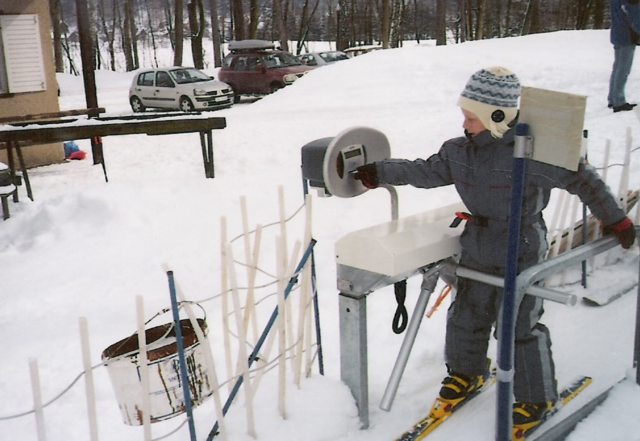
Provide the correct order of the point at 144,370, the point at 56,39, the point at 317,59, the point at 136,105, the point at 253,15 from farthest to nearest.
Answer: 1. the point at 56,39
2. the point at 253,15
3. the point at 317,59
4. the point at 136,105
5. the point at 144,370

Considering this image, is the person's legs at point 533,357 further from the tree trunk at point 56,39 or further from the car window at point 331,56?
the tree trunk at point 56,39

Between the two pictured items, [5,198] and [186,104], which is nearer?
[5,198]

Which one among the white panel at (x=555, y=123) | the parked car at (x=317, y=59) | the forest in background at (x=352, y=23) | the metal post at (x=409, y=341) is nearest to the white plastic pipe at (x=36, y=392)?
the metal post at (x=409, y=341)

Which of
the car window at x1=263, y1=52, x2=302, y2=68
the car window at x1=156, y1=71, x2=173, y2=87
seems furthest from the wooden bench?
the car window at x1=263, y1=52, x2=302, y2=68

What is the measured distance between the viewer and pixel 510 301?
232cm

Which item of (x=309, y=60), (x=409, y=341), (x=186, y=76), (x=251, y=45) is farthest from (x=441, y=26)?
(x=409, y=341)

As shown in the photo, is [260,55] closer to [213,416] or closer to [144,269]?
[144,269]

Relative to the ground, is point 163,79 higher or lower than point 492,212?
lower

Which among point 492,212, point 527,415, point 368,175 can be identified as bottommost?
point 527,415

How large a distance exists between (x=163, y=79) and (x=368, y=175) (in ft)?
58.8

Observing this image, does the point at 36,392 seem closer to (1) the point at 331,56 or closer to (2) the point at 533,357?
(2) the point at 533,357

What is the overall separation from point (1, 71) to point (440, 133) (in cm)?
686

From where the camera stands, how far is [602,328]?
404 cm

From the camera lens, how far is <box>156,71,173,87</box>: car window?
64.8ft
